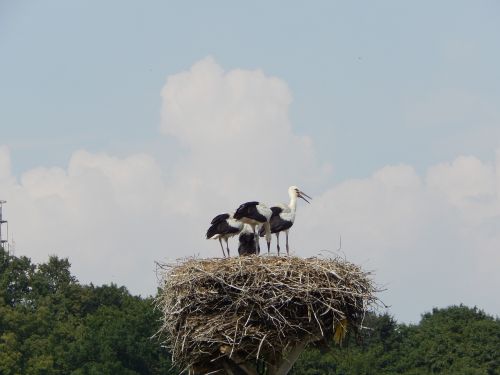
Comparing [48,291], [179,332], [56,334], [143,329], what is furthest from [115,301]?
[179,332]

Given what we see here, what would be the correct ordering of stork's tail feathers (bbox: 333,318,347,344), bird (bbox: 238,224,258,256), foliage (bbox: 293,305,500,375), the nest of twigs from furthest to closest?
foliage (bbox: 293,305,500,375) < bird (bbox: 238,224,258,256) < stork's tail feathers (bbox: 333,318,347,344) < the nest of twigs

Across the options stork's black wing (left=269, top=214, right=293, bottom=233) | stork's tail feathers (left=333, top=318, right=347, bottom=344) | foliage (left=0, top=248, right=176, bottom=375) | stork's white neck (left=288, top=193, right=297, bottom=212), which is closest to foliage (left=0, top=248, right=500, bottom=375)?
foliage (left=0, top=248, right=176, bottom=375)

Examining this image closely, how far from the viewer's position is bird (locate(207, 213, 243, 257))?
86.7 ft

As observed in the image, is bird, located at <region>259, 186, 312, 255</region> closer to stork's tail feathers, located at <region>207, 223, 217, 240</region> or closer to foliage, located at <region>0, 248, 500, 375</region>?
stork's tail feathers, located at <region>207, 223, 217, 240</region>

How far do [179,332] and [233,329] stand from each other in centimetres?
92

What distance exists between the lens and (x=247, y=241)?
27.1 m

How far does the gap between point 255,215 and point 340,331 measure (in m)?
3.36

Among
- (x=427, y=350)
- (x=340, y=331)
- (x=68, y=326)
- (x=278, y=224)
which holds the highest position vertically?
(x=68, y=326)

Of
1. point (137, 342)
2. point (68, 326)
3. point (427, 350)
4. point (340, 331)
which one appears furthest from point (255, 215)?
point (68, 326)

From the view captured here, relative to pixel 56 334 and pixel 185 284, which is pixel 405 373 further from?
pixel 185 284

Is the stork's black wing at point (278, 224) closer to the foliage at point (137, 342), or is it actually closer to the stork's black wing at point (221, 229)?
the stork's black wing at point (221, 229)

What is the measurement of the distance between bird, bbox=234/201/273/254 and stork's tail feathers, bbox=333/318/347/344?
3.26 m

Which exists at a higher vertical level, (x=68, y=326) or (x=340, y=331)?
(x=68, y=326)

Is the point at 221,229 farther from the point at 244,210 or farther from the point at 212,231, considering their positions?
the point at 244,210
